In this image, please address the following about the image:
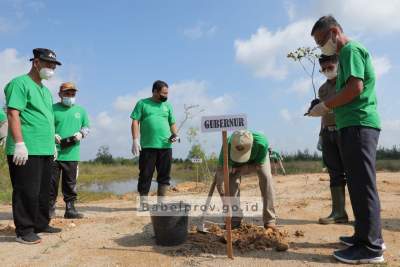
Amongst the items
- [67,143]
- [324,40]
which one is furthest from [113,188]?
[324,40]

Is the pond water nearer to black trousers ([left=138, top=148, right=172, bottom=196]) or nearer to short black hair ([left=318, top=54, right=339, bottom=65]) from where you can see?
black trousers ([left=138, top=148, right=172, bottom=196])

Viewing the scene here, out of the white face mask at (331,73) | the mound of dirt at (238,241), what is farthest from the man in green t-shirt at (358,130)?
the white face mask at (331,73)

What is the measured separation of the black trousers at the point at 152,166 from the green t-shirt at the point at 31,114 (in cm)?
163

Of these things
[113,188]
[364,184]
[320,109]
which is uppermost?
[320,109]

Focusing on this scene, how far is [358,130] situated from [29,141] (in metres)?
3.32

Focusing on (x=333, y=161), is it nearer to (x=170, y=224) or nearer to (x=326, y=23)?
(x=326, y=23)

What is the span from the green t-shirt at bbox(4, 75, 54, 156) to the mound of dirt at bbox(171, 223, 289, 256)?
187cm

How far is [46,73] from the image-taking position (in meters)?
4.65

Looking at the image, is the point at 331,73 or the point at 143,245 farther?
the point at 331,73

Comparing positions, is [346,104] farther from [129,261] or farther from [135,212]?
[135,212]

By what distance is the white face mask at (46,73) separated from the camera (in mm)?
4637

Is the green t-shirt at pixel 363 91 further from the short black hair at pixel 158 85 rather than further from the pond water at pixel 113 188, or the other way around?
the pond water at pixel 113 188

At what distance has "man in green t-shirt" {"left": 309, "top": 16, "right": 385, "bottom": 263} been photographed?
11.3ft

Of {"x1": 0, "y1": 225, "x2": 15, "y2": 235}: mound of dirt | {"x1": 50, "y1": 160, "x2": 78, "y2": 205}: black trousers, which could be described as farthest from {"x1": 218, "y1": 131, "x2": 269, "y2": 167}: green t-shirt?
{"x1": 0, "y1": 225, "x2": 15, "y2": 235}: mound of dirt
